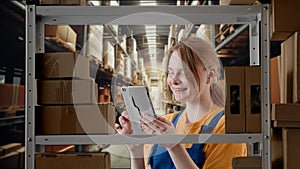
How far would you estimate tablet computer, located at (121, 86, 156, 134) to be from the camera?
76.1 inches

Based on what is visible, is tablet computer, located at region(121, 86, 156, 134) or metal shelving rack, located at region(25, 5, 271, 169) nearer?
metal shelving rack, located at region(25, 5, 271, 169)

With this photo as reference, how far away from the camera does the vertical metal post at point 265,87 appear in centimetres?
181

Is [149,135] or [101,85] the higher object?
[101,85]

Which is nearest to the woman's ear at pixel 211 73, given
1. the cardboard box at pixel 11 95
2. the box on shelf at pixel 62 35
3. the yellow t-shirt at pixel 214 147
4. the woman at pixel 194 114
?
the woman at pixel 194 114

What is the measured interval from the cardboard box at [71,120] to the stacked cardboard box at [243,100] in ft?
1.68

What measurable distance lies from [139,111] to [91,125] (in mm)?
230

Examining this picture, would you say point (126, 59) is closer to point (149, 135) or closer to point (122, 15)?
point (122, 15)

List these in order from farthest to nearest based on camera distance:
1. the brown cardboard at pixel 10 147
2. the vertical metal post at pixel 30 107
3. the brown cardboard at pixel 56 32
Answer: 1. the brown cardboard at pixel 10 147
2. the brown cardboard at pixel 56 32
3. the vertical metal post at pixel 30 107

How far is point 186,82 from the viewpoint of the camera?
207 centimetres

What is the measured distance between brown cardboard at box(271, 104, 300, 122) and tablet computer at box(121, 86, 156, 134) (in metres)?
0.51

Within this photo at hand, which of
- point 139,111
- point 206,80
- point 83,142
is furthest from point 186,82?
point 83,142

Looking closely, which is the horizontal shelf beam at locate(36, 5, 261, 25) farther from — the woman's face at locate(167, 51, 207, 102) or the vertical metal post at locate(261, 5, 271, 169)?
the woman's face at locate(167, 51, 207, 102)

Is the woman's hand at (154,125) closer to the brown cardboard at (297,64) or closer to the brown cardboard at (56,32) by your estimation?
the brown cardboard at (297,64)

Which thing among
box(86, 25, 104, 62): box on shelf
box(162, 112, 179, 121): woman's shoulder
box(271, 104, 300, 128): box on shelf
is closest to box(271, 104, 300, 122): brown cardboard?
box(271, 104, 300, 128): box on shelf
